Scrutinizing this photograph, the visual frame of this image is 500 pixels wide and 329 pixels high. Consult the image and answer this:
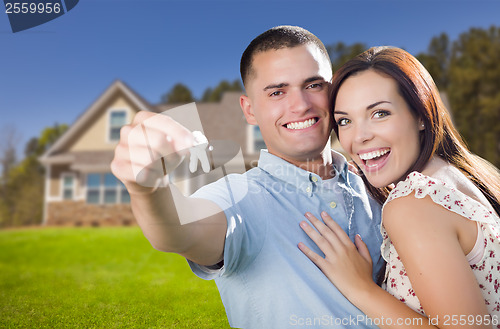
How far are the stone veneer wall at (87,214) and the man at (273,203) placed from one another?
36.8 ft

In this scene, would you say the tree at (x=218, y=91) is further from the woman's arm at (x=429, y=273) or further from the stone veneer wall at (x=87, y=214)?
the woman's arm at (x=429, y=273)

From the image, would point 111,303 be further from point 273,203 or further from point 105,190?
point 105,190

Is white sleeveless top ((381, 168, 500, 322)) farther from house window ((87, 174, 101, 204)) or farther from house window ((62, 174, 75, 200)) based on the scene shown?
house window ((62, 174, 75, 200))

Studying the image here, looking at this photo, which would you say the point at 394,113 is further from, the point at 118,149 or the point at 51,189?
the point at 51,189

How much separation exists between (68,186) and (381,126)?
1408 cm

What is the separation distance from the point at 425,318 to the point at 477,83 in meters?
19.7

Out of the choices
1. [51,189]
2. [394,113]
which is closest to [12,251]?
[394,113]

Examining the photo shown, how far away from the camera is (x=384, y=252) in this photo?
1691 mm

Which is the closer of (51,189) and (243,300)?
(243,300)

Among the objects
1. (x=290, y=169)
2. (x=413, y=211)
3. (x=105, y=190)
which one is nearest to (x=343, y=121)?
(x=290, y=169)

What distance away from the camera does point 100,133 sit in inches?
559

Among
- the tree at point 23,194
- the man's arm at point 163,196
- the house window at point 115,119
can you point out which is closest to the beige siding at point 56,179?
the house window at point 115,119

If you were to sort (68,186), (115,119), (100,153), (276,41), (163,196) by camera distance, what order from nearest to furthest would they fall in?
(163,196)
(276,41)
(115,119)
(100,153)
(68,186)

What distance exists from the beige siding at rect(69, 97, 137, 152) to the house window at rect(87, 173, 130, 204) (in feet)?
3.26
